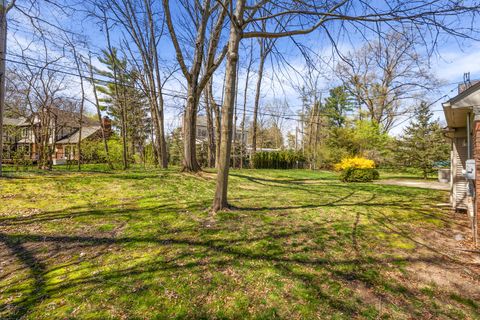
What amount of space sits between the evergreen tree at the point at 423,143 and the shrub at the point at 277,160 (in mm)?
9528

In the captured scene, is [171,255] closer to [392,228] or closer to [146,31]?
[392,228]

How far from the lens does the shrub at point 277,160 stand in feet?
68.7

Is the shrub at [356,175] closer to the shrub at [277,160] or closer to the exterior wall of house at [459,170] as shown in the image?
the exterior wall of house at [459,170]

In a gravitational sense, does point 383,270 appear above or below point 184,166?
below

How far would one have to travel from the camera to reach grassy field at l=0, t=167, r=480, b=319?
2.24 m

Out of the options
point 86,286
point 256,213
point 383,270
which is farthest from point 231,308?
point 256,213

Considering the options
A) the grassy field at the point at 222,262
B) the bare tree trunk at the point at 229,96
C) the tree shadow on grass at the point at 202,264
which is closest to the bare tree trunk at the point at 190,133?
the grassy field at the point at 222,262

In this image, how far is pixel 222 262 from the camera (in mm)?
2982

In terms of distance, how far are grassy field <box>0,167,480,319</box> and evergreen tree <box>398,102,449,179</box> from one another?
10086mm

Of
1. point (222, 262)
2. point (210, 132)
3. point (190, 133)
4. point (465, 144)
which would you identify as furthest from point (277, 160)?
point (222, 262)

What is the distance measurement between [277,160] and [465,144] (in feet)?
51.7

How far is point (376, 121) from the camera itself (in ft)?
75.9

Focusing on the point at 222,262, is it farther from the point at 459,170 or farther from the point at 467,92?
the point at 459,170

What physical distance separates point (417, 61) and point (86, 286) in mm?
5768
